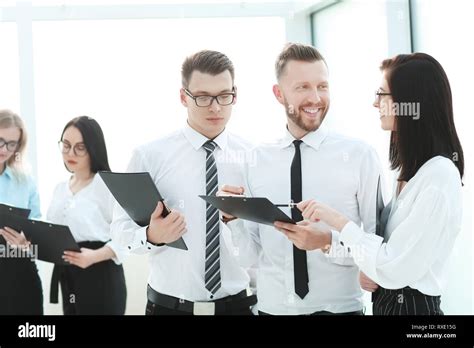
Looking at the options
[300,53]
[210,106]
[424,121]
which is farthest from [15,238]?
[424,121]

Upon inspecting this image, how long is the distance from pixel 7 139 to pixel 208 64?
3.80ft

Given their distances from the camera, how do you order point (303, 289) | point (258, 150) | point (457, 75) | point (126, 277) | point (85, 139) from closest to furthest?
point (303, 289) → point (258, 150) → point (457, 75) → point (85, 139) → point (126, 277)

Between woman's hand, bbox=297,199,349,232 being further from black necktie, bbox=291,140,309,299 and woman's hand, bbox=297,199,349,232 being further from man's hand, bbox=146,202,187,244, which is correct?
man's hand, bbox=146,202,187,244

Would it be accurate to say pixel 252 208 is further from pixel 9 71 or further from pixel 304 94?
pixel 9 71

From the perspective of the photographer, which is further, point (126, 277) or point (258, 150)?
point (126, 277)

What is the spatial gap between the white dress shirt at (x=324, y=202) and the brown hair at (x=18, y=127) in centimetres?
133

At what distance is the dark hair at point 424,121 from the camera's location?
1.77 meters

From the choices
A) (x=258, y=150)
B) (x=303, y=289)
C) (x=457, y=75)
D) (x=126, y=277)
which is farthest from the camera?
(x=126, y=277)

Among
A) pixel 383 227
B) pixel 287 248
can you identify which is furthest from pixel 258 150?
pixel 383 227

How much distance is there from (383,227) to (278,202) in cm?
35

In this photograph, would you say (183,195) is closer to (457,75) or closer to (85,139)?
(85,139)

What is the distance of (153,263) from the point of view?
2219 mm

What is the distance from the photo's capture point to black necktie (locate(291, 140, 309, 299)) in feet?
6.32

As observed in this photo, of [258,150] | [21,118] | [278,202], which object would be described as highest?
[21,118]
